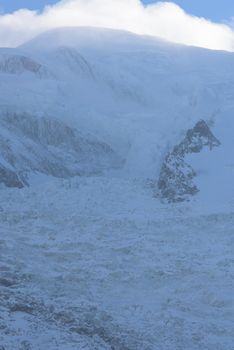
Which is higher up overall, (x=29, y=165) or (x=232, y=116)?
(x=232, y=116)

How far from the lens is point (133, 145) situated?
65.6 meters

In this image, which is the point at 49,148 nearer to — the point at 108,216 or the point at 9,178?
the point at 9,178

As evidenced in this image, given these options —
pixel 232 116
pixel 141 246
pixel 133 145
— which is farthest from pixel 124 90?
pixel 141 246

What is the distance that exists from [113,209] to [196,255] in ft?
27.9

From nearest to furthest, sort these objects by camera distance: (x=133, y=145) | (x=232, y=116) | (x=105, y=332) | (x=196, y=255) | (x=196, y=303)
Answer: (x=105, y=332), (x=196, y=303), (x=196, y=255), (x=232, y=116), (x=133, y=145)

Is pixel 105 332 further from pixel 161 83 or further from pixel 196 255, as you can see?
pixel 161 83

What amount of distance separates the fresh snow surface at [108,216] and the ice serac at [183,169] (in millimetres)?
785

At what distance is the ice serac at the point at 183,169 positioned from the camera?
147ft

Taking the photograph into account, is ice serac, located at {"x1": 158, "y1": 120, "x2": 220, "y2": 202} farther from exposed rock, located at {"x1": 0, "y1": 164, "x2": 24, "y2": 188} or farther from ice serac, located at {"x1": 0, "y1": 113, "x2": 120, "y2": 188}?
ice serac, located at {"x1": 0, "y1": 113, "x2": 120, "y2": 188}

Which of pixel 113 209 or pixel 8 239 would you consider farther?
pixel 113 209

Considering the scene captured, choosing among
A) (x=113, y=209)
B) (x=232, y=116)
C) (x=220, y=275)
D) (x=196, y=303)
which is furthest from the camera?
(x=232, y=116)

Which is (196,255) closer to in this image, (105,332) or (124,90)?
(105,332)

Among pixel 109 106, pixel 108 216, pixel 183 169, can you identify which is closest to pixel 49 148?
pixel 183 169

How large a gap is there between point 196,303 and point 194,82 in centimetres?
5872
